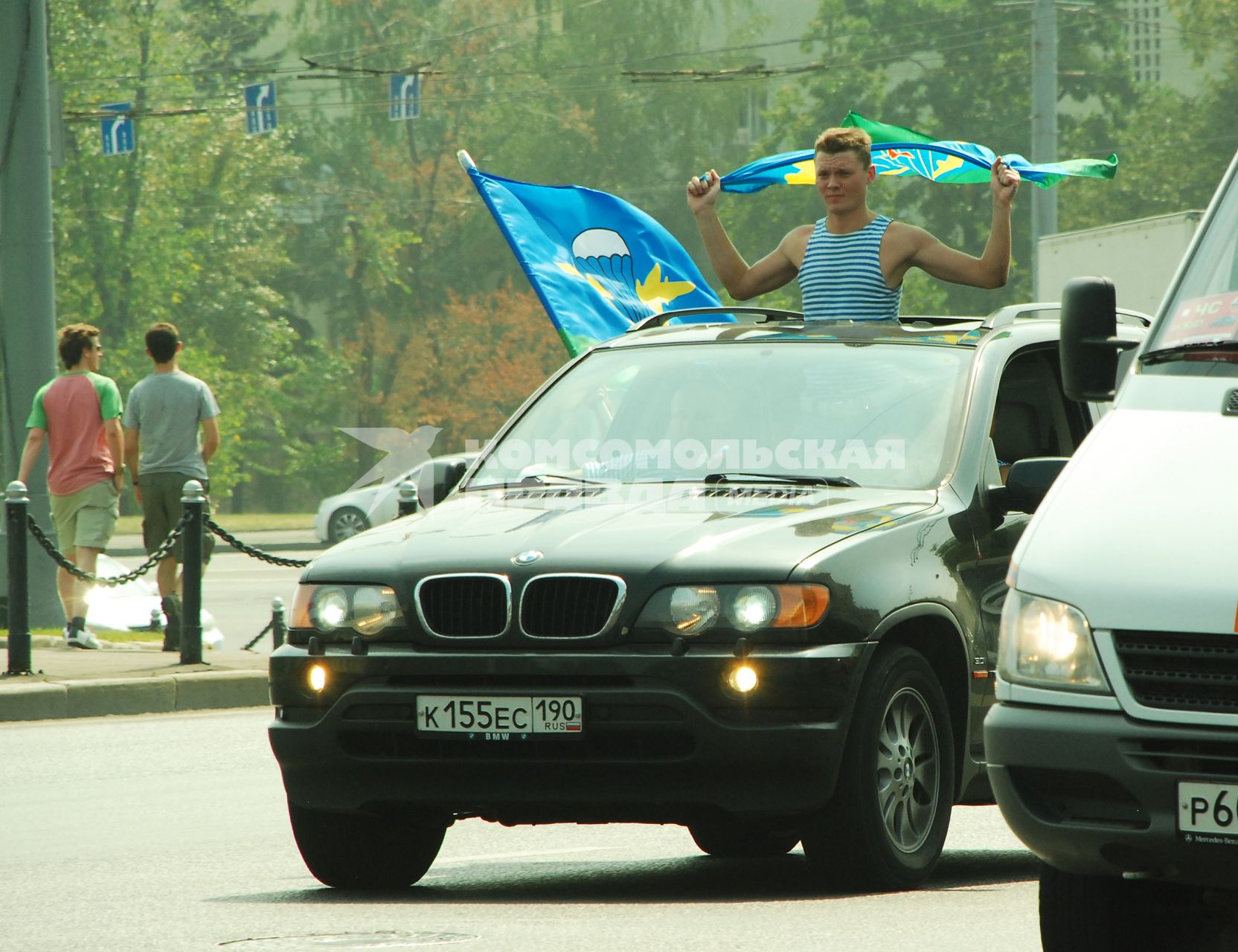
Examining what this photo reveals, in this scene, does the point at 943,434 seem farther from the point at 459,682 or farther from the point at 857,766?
the point at 459,682

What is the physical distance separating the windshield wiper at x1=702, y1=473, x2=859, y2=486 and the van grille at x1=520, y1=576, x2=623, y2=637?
941 millimetres

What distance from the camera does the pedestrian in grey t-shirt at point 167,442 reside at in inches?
572

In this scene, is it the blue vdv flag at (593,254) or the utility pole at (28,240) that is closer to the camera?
the blue vdv flag at (593,254)

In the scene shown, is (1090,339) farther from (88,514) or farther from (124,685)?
(88,514)

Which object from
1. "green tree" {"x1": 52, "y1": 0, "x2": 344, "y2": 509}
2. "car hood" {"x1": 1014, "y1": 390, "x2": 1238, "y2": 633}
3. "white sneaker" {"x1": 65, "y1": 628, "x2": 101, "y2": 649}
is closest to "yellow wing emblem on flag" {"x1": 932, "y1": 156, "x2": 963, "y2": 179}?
"white sneaker" {"x1": 65, "y1": 628, "x2": 101, "y2": 649}

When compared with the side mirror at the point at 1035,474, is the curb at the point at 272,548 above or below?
below

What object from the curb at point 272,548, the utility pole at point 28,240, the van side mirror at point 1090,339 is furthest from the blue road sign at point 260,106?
the van side mirror at point 1090,339

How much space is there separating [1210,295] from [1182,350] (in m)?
0.26

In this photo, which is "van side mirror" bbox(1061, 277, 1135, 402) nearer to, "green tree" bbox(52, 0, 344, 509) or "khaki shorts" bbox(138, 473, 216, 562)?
"khaki shorts" bbox(138, 473, 216, 562)

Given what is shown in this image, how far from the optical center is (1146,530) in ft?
14.6

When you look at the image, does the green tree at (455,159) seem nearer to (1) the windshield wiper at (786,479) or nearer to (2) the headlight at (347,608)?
(1) the windshield wiper at (786,479)

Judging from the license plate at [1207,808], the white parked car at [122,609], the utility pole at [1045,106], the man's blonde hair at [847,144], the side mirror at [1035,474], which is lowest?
the white parked car at [122,609]

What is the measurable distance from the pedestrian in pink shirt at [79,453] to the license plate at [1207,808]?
37.1 feet

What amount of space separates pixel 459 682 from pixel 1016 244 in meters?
55.9
